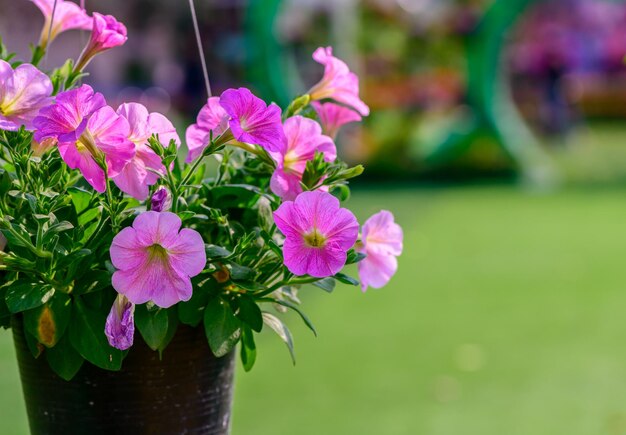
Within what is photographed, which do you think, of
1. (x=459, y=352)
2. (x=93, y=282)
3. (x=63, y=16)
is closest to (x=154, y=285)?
(x=93, y=282)

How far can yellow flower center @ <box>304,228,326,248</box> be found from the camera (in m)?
1.41

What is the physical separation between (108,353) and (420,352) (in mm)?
2708

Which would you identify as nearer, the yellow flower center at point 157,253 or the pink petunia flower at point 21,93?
the yellow flower center at point 157,253

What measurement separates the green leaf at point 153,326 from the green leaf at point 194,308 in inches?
1.9

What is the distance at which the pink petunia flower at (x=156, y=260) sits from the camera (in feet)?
4.45

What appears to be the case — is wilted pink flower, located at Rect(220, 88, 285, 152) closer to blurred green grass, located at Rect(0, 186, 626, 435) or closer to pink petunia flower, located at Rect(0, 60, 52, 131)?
pink petunia flower, located at Rect(0, 60, 52, 131)

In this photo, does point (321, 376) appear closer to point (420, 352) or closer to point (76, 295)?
point (420, 352)

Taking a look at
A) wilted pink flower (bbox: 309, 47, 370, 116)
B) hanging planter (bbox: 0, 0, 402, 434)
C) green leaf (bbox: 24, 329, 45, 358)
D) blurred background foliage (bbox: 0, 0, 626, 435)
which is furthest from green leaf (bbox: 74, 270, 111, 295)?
blurred background foliage (bbox: 0, 0, 626, 435)

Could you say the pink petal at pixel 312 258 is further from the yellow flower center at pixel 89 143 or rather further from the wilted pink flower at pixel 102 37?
the wilted pink flower at pixel 102 37

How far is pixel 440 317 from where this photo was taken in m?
4.61

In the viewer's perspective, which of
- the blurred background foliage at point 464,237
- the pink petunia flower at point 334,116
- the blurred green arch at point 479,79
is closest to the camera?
the pink petunia flower at point 334,116

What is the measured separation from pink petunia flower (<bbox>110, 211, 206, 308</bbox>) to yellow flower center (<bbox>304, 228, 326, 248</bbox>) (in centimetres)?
15

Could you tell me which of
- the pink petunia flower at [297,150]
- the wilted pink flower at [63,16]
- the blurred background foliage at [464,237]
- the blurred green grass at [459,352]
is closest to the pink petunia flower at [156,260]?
the pink petunia flower at [297,150]

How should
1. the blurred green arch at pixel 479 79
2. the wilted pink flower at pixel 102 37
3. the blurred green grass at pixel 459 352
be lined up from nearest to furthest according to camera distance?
the wilted pink flower at pixel 102 37 < the blurred green grass at pixel 459 352 < the blurred green arch at pixel 479 79
